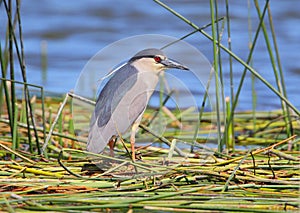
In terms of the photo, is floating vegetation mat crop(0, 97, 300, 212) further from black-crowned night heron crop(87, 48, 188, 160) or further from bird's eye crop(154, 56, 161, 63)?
bird's eye crop(154, 56, 161, 63)

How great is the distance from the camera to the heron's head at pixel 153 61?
467cm

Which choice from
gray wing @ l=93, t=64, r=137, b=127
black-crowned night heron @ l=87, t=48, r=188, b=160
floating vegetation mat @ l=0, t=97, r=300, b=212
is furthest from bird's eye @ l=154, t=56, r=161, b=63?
floating vegetation mat @ l=0, t=97, r=300, b=212

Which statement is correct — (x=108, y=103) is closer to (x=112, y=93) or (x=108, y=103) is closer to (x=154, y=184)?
(x=112, y=93)

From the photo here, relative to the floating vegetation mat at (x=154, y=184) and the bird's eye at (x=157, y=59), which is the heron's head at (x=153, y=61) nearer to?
the bird's eye at (x=157, y=59)

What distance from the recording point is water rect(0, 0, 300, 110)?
29.6 feet

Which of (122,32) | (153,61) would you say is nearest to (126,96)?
(153,61)

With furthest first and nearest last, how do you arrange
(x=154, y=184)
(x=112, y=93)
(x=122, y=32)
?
(x=122, y=32), (x=112, y=93), (x=154, y=184)

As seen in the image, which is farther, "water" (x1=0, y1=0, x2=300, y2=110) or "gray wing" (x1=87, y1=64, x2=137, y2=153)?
"water" (x1=0, y1=0, x2=300, y2=110)

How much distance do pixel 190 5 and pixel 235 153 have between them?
8.19 metres

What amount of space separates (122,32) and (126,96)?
6.98m

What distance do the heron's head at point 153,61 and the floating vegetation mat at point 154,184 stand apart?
518 millimetres

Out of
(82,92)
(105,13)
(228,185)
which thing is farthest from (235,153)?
(105,13)

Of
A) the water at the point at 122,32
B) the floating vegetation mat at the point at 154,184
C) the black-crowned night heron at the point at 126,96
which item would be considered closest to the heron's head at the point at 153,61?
the black-crowned night heron at the point at 126,96

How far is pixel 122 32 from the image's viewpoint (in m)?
11.6
